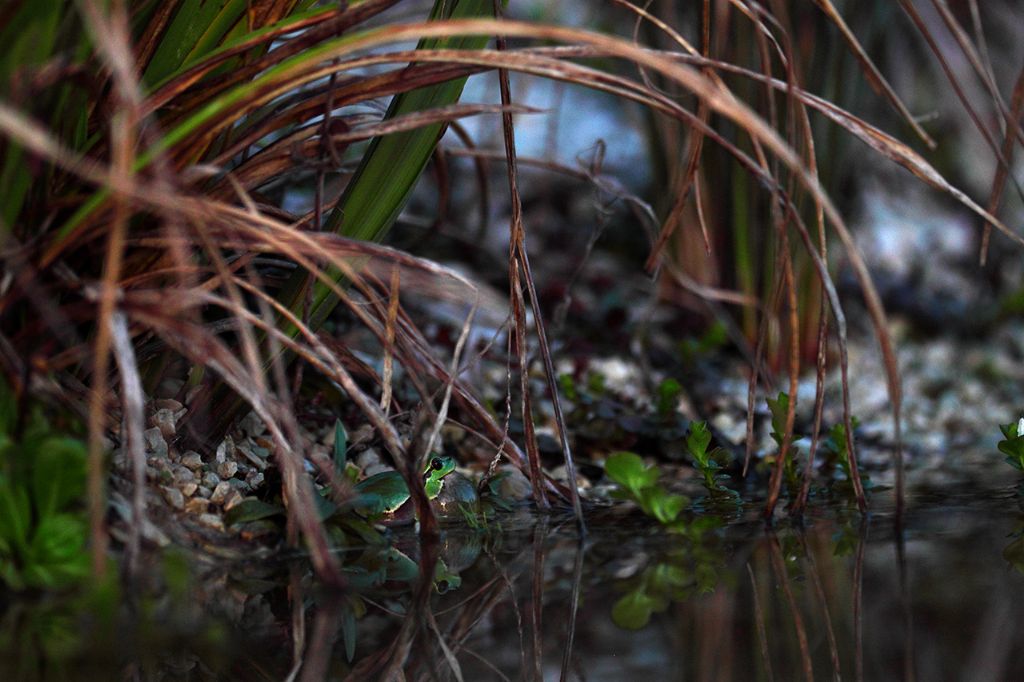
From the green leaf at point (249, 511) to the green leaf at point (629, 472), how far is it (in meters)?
0.36

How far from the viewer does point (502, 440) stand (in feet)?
3.82

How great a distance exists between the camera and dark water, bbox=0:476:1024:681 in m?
0.76

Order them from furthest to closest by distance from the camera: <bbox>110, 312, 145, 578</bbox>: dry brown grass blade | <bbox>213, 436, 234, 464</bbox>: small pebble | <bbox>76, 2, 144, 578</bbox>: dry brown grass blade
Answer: <bbox>213, 436, 234, 464</bbox>: small pebble, <bbox>110, 312, 145, 578</bbox>: dry brown grass blade, <bbox>76, 2, 144, 578</bbox>: dry brown grass blade

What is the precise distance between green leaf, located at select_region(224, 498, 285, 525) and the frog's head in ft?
0.64

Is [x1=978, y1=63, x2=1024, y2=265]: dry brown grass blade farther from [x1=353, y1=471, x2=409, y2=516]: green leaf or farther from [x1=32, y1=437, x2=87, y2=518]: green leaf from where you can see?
[x1=32, y1=437, x2=87, y2=518]: green leaf

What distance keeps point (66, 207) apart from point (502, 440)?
51 cm

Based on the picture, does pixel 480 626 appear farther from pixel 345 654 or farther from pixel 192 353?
pixel 192 353

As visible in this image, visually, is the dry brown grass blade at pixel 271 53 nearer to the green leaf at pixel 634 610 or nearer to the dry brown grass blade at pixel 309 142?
the dry brown grass blade at pixel 309 142

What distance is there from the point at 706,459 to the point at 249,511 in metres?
0.56

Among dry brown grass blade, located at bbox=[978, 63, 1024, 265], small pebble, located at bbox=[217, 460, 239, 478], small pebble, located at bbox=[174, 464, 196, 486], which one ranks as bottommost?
small pebble, located at bbox=[174, 464, 196, 486]

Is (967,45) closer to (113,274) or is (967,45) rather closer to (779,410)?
(779,410)

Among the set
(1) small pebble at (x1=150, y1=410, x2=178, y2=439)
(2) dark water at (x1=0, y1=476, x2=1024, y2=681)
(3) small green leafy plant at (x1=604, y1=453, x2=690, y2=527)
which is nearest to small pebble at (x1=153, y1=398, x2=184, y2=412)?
(1) small pebble at (x1=150, y1=410, x2=178, y2=439)

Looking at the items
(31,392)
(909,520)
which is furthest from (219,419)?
(909,520)

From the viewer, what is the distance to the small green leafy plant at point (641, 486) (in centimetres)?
112
